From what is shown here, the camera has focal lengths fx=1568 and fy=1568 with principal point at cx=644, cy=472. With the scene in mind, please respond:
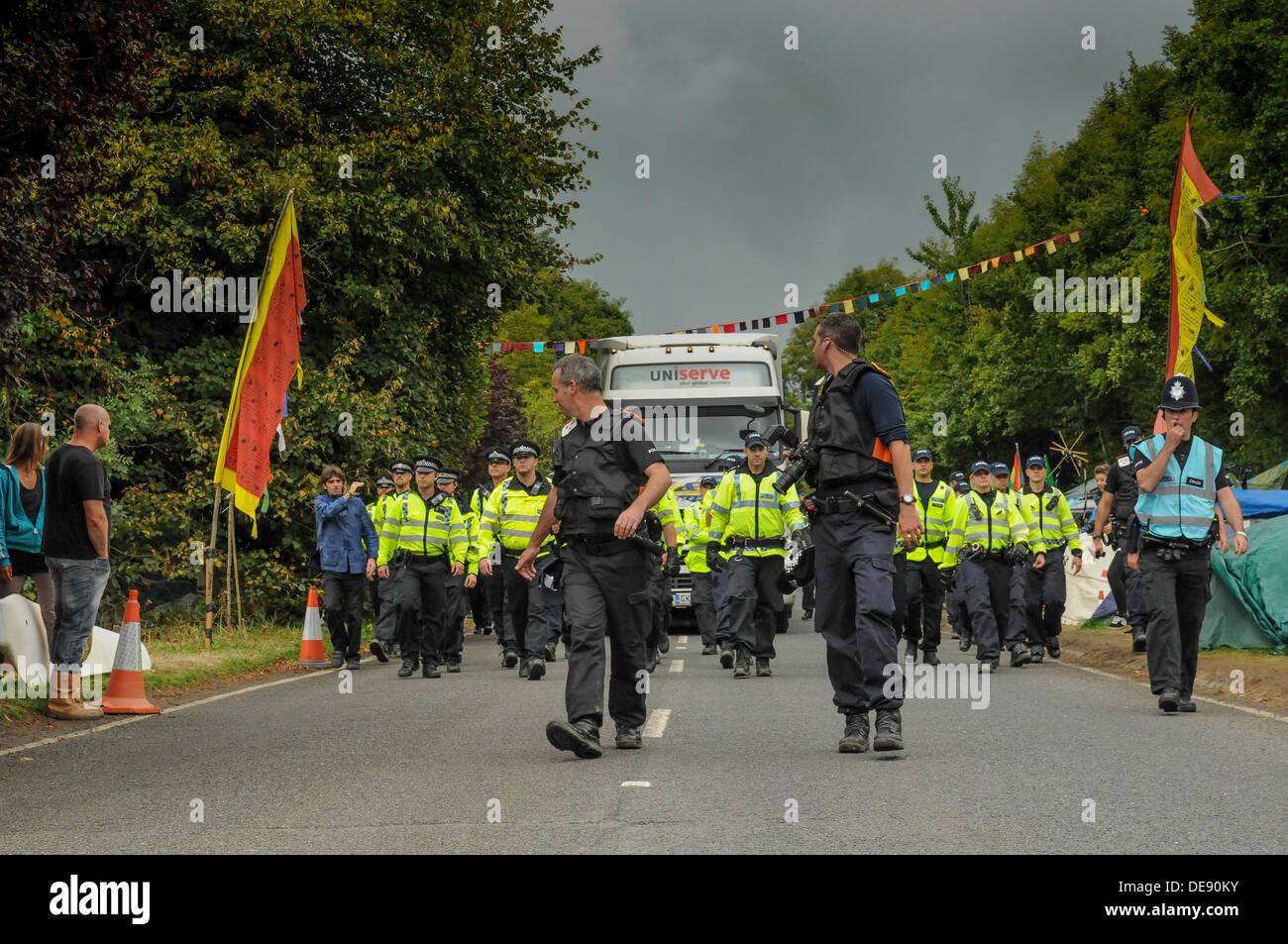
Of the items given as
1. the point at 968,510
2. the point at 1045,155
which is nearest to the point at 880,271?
the point at 1045,155

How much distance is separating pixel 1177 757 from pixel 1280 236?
22.0 m

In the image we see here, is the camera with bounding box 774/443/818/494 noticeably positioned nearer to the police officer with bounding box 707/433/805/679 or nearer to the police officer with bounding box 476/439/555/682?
the police officer with bounding box 476/439/555/682

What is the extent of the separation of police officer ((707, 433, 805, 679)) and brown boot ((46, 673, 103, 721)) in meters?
5.70

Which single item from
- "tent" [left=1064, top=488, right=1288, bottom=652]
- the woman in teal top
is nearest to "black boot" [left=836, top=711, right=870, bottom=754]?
the woman in teal top

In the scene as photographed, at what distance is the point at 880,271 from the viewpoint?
94.3 meters

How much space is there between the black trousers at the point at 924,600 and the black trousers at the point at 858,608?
6951 millimetres

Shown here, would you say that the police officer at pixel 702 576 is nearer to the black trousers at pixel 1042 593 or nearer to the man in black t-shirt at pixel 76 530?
the black trousers at pixel 1042 593

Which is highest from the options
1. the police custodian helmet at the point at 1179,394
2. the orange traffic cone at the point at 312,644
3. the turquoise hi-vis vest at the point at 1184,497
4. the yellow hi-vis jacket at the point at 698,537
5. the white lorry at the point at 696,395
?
the white lorry at the point at 696,395

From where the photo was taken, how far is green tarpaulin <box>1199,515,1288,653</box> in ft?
48.9

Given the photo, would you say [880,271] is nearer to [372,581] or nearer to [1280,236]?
[1280,236]

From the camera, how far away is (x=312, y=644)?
16688mm

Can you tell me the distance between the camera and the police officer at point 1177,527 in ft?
33.3

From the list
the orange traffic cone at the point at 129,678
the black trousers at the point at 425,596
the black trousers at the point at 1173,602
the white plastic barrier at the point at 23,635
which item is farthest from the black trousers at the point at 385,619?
the black trousers at the point at 1173,602

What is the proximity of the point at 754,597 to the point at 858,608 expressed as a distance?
5.89 m
